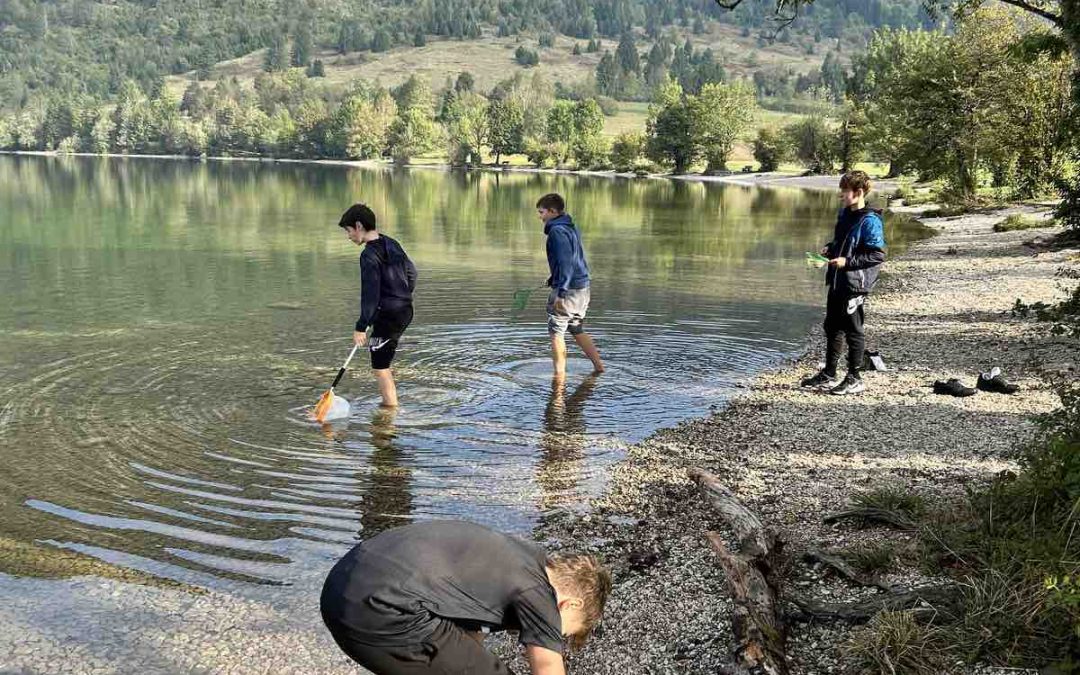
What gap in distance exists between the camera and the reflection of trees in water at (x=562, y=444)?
9.87 meters

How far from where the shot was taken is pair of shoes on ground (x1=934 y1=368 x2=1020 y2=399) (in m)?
12.4

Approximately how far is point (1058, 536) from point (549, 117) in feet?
549

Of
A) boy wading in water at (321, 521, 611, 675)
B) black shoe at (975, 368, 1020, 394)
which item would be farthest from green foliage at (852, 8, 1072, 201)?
boy wading in water at (321, 521, 611, 675)

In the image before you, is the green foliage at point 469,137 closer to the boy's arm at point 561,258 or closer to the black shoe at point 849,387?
the boy's arm at point 561,258

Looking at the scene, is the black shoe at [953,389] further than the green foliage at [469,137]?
No

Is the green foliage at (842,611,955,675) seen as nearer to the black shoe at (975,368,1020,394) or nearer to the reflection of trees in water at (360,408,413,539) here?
the reflection of trees in water at (360,408,413,539)

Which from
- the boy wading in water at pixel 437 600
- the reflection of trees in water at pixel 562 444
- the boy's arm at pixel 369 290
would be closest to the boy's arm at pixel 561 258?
the reflection of trees in water at pixel 562 444

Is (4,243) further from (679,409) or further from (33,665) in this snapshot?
(33,665)

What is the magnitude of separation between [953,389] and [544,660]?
10192 mm

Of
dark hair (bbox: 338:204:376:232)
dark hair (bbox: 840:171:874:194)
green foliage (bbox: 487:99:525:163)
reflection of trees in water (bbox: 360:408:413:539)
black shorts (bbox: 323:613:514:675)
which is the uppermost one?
green foliage (bbox: 487:99:525:163)

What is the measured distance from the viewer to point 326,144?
19912 cm

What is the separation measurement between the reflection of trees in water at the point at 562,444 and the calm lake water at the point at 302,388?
1.6 inches

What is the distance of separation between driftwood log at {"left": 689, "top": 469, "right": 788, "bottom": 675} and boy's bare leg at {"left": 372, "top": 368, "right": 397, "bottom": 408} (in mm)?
5967

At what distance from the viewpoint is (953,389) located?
12445mm
